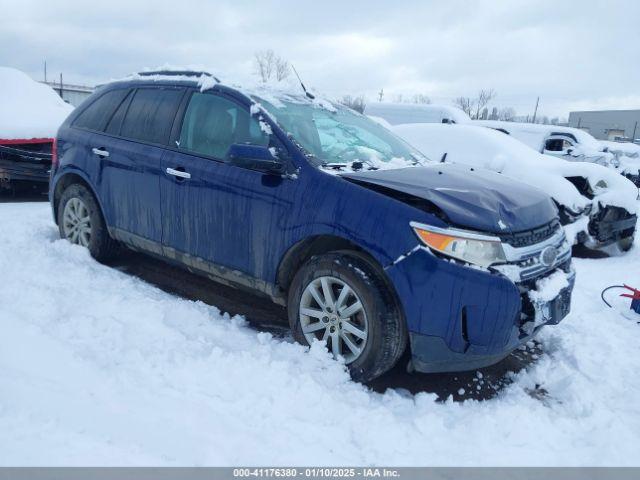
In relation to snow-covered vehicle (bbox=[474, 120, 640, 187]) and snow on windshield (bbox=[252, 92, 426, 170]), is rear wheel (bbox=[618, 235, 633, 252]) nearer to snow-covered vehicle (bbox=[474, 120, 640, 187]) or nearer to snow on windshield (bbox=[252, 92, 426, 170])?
snow on windshield (bbox=[252, 92, 426, 170])

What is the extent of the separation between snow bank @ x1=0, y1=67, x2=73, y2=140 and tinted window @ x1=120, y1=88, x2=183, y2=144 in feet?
11.8

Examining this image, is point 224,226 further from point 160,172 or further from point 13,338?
point 13,338

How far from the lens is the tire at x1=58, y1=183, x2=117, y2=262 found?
4449 mm

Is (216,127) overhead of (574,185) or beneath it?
overhead

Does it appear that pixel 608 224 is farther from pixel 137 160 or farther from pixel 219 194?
pixel 137 160

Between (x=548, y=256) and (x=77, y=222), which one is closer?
(x=548, y=256)

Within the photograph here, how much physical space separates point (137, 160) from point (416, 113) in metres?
11.2

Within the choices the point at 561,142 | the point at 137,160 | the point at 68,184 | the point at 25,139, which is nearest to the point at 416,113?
the point at 561,142

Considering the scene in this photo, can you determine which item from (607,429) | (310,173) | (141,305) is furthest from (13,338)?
(607,429)

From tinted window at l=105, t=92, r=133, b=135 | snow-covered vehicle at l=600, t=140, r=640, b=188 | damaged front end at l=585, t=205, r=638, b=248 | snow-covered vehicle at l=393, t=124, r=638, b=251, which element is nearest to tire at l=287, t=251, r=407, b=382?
tinted window at l=105, t=92, r=133, b=135

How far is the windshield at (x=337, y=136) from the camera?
3291 millimetres

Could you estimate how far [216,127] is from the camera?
11.8 feet

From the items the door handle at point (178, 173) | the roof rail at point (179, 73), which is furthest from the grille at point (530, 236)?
the roof rail at point (179, 73)

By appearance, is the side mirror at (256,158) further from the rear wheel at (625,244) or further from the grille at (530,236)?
the rear wheel at (625,244)
